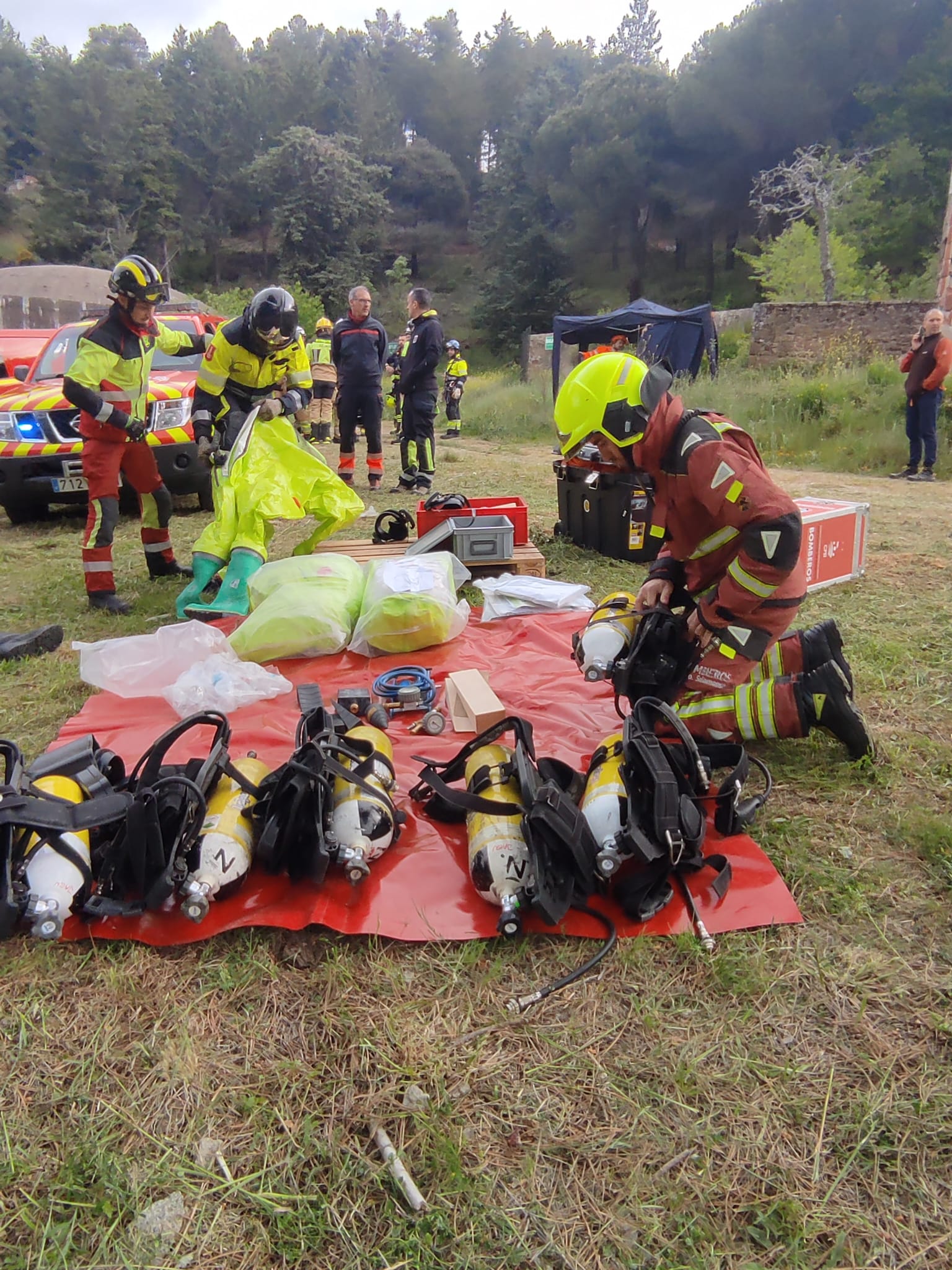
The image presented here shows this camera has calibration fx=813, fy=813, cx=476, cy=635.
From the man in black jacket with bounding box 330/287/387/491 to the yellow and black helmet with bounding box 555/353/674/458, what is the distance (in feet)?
18.1

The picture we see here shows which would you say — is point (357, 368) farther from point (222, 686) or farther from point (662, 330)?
point (662, 330)

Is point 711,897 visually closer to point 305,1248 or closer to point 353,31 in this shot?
point 305,1248

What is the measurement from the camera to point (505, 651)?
4047mm

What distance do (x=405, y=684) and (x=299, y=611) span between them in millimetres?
703

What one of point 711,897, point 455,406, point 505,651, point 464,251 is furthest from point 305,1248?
point 464,251

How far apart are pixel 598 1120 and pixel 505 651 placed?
2.60 metres

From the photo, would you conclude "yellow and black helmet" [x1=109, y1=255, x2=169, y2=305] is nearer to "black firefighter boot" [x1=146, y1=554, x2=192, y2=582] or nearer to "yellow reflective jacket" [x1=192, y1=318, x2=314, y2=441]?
"yellow reflective jacket" [x1=192, y1=318, x2=314, y2=441]

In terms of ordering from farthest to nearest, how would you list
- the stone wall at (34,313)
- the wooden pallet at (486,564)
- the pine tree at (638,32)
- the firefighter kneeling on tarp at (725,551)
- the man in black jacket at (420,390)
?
the pine tree at (638,32) < the stone wall at (34,313) < the man in black jacket at (420,390) < the wooden pallet at (486,564) < the firefighter kneeling on tarp at (725,551)

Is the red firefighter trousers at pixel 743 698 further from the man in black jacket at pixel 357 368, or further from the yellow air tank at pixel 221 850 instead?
the man in black jacket at pixel 357 368

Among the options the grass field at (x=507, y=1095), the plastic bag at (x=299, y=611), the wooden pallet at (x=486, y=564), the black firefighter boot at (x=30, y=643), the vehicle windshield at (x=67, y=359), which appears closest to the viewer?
the grass field at (x=507, y=1095)

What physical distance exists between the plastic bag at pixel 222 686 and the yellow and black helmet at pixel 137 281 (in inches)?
91.0

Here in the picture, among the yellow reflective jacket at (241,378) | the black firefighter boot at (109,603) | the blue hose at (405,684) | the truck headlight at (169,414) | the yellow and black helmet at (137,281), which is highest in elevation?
the yellow and black helmet at (137,281)

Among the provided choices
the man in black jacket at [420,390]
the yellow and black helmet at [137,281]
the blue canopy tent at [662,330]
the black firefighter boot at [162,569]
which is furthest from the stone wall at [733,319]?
the yellow and black helmet at [137,281]

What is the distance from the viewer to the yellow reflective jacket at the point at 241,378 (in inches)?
186
